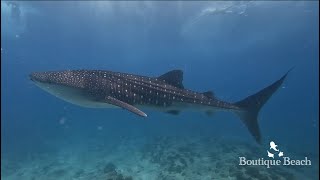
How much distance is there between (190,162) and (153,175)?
2.25 meters

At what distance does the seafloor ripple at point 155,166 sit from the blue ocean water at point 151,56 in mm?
78

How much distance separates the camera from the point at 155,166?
1681 centimetres

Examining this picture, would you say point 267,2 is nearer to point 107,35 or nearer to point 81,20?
point 81,20

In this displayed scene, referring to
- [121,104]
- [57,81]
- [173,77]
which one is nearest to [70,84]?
[57,81]

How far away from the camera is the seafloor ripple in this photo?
45.7 ft

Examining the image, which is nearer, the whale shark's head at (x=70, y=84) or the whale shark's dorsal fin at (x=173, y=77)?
the whale shark's head at (x=70, y=84)

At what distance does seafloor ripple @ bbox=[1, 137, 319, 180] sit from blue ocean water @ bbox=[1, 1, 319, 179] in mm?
78

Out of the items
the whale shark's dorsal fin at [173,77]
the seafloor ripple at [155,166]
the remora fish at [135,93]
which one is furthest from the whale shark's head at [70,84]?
the seafloor ripple at [155,166]

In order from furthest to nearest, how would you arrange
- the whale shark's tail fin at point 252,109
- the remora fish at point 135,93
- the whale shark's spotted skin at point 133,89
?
the whale shark's tail fin at point 252,109 → the whale shark's spotted skin at point 133,89 → the remora fish at point 135,93

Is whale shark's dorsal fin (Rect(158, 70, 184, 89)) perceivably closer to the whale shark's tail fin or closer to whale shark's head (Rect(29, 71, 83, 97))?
the whale shark's tail fin

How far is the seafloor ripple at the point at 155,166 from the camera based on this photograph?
1394 centimetres

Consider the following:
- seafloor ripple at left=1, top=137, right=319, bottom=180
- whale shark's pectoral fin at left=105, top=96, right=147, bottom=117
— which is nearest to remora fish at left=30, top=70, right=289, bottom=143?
whale shark's pectoral fin at left=105, top=96, right=147, bottom=117

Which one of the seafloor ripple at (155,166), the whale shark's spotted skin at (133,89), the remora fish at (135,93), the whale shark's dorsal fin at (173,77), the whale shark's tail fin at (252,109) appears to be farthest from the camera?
the seafloor ripple at (155,166)

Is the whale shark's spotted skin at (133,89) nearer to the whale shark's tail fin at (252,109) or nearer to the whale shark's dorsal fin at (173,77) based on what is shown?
the whale shark's dorsal fin at (173,77)
